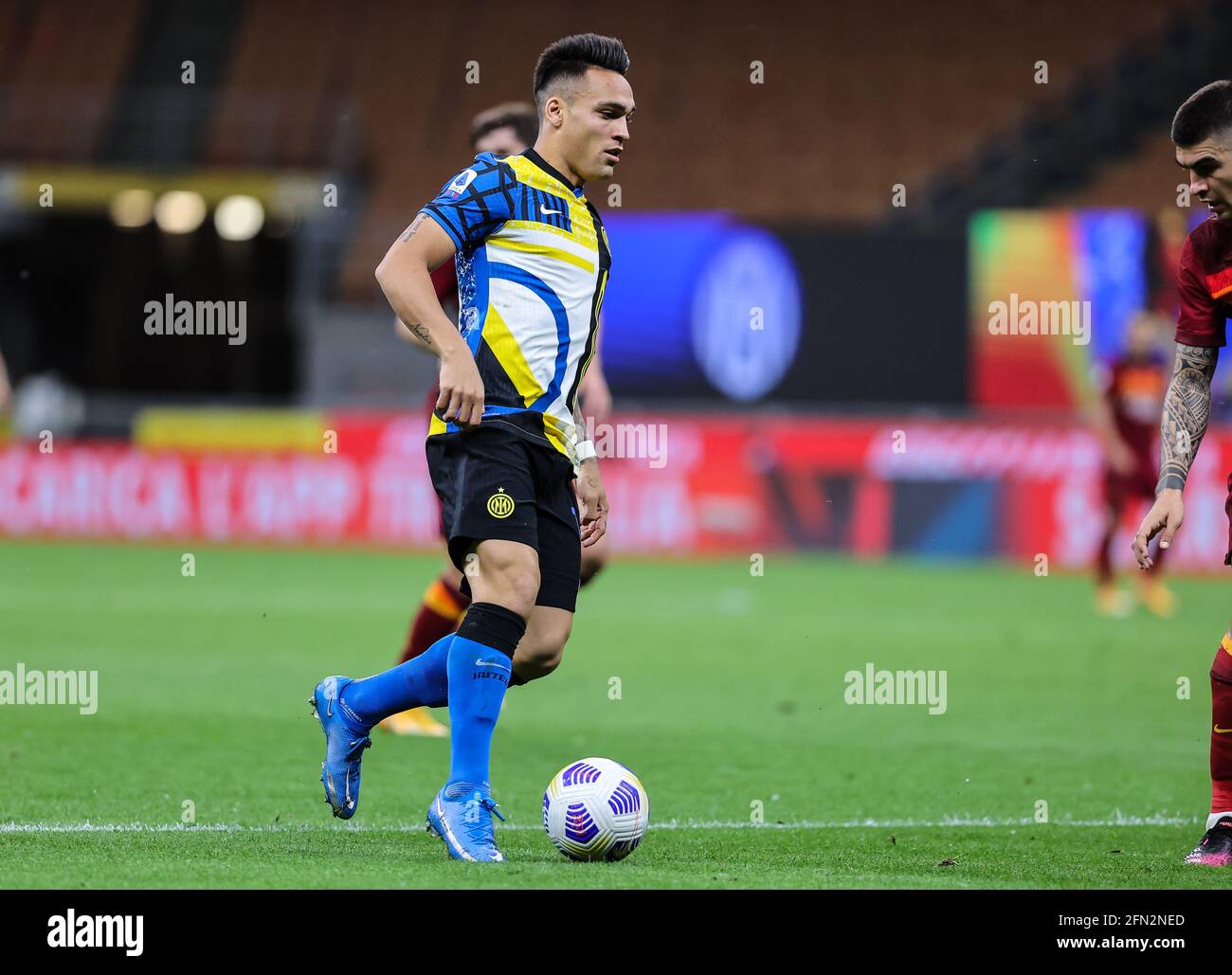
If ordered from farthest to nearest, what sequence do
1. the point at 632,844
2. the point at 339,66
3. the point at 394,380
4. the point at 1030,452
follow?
the point at 339,66
the point at 394,380
the point at 1030,452
the point at 632,844

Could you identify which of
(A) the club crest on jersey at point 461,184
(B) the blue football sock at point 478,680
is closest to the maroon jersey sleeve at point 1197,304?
(A) the club crest on jersey at point 461,184

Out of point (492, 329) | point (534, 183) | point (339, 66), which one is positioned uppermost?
point (339, 66)

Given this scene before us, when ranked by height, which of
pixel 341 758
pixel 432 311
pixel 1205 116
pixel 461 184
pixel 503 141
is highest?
pixel 503 141

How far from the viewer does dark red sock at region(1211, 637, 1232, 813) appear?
18.0ft

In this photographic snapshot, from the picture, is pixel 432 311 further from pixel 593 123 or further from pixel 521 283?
pixel 593 123

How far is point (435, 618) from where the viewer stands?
7.80 meters

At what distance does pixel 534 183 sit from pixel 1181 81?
21519 mm

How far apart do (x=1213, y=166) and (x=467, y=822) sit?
269cm

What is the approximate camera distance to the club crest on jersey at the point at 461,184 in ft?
17.0

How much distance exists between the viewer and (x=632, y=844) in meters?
5.12

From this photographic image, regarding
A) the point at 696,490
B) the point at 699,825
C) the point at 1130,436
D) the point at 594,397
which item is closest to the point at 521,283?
the point at 699,825
